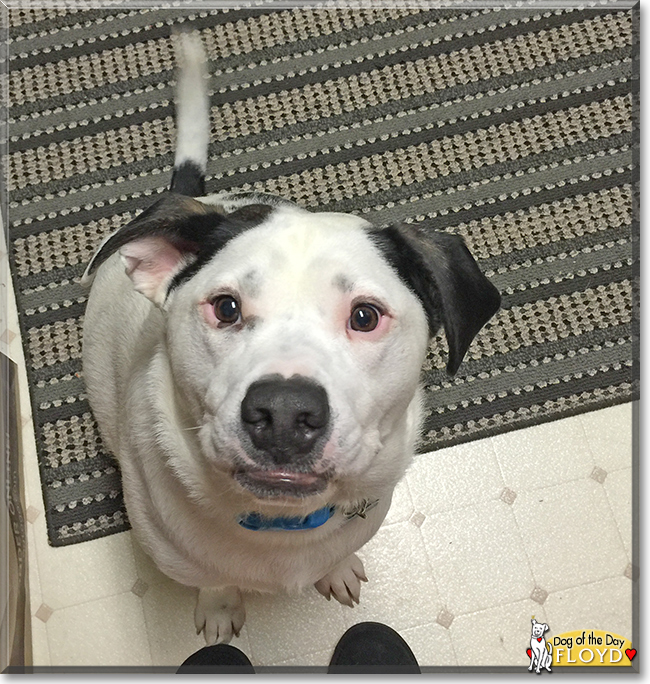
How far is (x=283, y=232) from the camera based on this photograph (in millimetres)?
1342

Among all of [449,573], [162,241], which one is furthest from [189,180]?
[449,573]

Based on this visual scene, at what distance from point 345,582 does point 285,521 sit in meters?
0.71

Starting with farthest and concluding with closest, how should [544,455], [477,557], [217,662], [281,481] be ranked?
[544,455]
[477,557]
[217,662]
[281,481]

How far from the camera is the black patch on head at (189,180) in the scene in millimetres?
2092

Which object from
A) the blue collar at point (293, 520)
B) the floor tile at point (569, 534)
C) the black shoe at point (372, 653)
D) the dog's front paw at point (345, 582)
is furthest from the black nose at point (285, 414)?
the floor tile at point (569, 534)

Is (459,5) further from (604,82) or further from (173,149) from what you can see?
(173,149)

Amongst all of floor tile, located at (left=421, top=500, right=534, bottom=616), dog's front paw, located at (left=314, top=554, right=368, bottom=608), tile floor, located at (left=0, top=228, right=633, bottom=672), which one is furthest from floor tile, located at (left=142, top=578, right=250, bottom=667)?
floor tile, located at (left=421, top=500, right=534, bottom=616)

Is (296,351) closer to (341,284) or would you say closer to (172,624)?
(341,284)

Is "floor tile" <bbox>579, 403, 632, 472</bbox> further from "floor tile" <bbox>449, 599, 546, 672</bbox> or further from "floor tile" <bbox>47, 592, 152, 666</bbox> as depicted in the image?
"floor tile" <bbox>47, 592, 152, 666</bbox>

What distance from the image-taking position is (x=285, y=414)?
1.14 metres

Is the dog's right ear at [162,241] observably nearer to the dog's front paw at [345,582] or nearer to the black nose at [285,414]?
the black nose at [285,414]

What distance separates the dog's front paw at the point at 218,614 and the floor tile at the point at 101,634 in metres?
0.19

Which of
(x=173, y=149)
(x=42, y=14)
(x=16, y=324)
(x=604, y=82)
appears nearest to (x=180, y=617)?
(x=16, y=324)

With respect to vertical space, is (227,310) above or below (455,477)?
above
